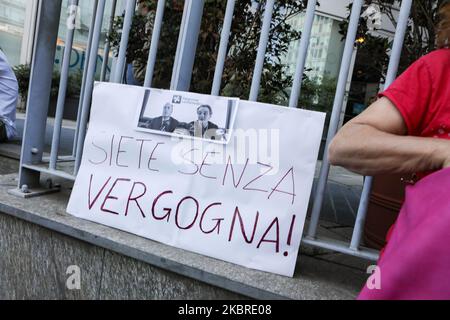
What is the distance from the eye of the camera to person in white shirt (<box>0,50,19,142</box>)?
3924mm

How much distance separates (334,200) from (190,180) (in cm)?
250

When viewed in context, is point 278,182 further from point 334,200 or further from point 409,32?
point 334,200

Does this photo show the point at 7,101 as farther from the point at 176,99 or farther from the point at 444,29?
the point at 444,29

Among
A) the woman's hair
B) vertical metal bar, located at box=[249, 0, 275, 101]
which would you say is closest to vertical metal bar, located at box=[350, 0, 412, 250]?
the woman's hair

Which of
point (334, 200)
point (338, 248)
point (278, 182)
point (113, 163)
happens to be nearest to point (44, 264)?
point (113, 163)

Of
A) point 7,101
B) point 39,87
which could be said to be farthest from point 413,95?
point 7,101

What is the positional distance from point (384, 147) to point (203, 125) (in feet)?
2.48

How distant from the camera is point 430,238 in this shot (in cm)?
96

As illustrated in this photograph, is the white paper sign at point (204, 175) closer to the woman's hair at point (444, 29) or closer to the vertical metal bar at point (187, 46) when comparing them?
the vertical metal bar at point (187, 46)

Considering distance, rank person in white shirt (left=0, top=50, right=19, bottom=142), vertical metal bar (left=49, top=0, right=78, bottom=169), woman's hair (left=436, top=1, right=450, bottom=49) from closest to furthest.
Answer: woman's hair (left=436, top=1, right=450, bottom=49), vertical metal bar (left=49, top=0, right=78, bottom=169), person in white shirt (left=0, top=50, right=19, bottom=142)

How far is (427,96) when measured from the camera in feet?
4.24

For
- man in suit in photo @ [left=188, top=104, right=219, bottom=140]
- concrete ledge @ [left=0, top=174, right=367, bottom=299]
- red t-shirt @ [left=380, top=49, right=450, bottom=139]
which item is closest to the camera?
red t-shirt @ [left=380, top=49, right=450, bottom=139]

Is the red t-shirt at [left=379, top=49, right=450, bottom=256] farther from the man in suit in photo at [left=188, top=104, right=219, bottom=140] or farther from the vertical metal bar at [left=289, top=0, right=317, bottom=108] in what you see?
the man in suit in photo at [left=188, top=104, right=219, bottom=140]

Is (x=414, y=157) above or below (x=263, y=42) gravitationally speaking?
below
